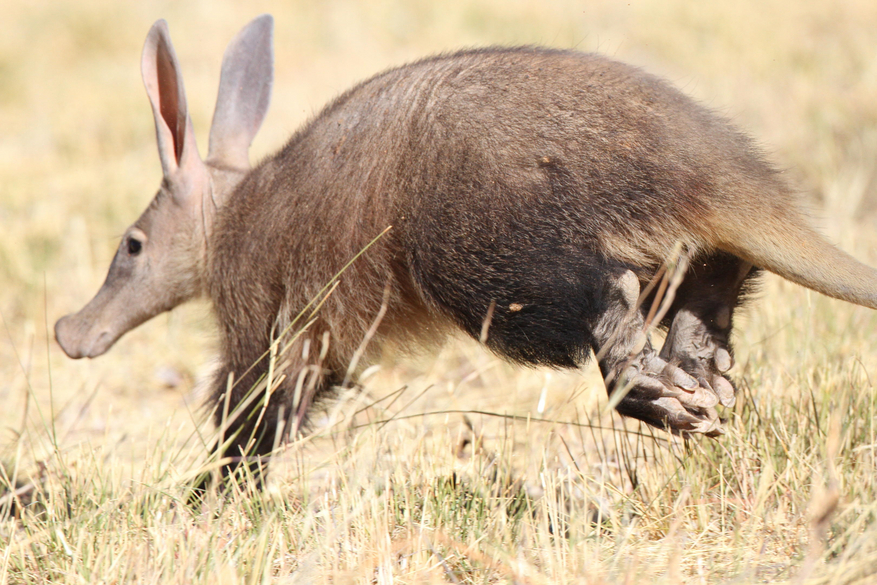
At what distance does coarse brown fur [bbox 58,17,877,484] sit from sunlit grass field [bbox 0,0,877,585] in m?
0.18

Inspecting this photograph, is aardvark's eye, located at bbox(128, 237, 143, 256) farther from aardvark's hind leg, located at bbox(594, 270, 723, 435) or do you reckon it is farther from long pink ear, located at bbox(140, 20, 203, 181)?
aardvark's hind leg, located at bbox(594, 270, 723, 435)

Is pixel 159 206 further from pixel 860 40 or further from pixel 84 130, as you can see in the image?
pixel 860 40

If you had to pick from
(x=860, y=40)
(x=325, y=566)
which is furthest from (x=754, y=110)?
(x=325, y=566)

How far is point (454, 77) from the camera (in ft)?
9.43

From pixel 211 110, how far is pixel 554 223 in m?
5.81

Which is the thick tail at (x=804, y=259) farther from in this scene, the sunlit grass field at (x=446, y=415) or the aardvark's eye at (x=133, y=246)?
the aardvark's eye at (x=133, y=246)

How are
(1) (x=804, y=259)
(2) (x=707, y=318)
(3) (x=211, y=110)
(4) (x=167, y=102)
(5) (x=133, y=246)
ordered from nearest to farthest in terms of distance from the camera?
(1) (x=804, y=259) → (2) (x=707, y=318) → (4) (x=167, y=102) → (5) (x=133, y=246) → (3) (x=211, y=110)

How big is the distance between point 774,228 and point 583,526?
3.31 ft

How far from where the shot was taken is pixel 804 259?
8.01 ft

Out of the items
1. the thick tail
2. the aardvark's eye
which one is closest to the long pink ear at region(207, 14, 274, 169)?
the aardvark's eye

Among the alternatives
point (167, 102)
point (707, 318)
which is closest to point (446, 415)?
point (707, 318)

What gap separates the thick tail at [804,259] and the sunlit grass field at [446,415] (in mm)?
63

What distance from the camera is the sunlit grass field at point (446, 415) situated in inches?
86.1

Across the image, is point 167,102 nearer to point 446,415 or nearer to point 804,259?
point 446,415
